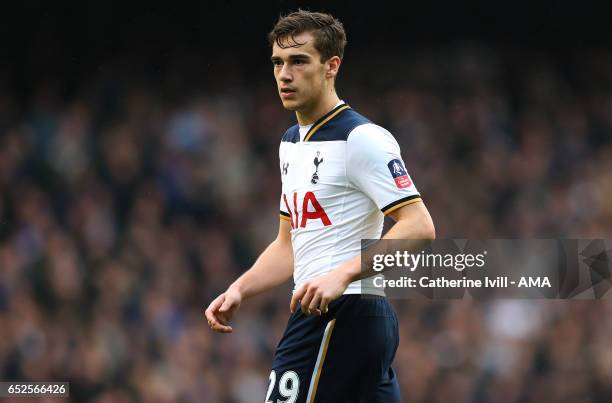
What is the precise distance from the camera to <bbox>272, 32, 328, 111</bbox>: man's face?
13.0 feet

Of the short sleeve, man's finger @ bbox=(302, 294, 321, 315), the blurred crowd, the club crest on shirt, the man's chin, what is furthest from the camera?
the blurred crowd

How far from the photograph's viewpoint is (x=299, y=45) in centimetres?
399

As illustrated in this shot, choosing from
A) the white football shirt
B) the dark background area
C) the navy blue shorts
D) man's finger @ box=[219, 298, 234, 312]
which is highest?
the dark background area

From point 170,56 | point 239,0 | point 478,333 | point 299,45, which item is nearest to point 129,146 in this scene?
point 170,56

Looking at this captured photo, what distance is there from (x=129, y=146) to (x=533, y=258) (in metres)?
4.20

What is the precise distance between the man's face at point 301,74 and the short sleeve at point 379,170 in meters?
0.29

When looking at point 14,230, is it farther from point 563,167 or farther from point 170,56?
point 563,167

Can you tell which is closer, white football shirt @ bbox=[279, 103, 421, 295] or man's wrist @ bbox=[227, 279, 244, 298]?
white football shirt @ bbox=[279, 103, 421, 295]

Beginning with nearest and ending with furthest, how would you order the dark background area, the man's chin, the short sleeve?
the short sleeve
the man's chin
the dark background area

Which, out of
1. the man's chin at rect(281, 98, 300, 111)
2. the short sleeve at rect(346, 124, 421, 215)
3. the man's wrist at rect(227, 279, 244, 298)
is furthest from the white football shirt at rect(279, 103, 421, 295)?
the man's wrist at rect(227, 279, 244, 298)

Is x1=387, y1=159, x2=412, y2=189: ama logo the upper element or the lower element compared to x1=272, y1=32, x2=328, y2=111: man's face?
lower

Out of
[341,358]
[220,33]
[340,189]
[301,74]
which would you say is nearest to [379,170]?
[340,189]

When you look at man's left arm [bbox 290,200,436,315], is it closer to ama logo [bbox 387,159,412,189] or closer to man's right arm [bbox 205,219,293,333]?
ama logo [bbox 387,159,412,189]

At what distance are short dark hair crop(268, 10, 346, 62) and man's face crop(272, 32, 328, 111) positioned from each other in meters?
0.01
